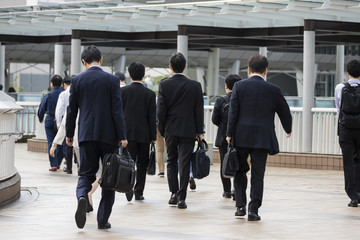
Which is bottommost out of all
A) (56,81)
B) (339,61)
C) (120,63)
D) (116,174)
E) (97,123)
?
(116,174)

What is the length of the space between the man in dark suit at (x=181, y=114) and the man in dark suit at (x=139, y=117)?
26 centimetres

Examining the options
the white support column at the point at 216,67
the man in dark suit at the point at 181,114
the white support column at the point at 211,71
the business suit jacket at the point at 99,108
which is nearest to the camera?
the business suit jacket at the point at 99,108

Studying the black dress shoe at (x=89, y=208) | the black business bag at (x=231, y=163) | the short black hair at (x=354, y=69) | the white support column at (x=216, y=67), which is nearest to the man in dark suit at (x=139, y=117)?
the black dress shoe at (x=89, y=208)

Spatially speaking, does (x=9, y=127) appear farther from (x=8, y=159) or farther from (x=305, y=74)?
(x=305, y=74)

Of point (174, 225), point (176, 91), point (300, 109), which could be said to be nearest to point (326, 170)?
point (300, 109)

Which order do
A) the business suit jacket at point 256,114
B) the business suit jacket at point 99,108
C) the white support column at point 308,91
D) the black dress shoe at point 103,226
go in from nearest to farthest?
1. the business suit jacket at point 99,108
2. the black dress shoe at point 103,226
3. the business suit jacket at point 256,114
4. the white support column at point 308,91

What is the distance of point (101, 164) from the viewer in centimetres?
898

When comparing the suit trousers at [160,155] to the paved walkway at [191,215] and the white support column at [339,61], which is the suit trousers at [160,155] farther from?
the white support column at [339,61]

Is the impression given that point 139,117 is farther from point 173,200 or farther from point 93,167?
point 93,167

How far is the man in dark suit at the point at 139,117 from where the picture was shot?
35.0ft

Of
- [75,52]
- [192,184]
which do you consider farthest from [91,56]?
[75,52]

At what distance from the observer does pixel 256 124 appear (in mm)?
9320

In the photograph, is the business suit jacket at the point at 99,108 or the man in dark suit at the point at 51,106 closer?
the business suit jacket at the point at 99,108

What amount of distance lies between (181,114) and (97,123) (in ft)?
7.28
